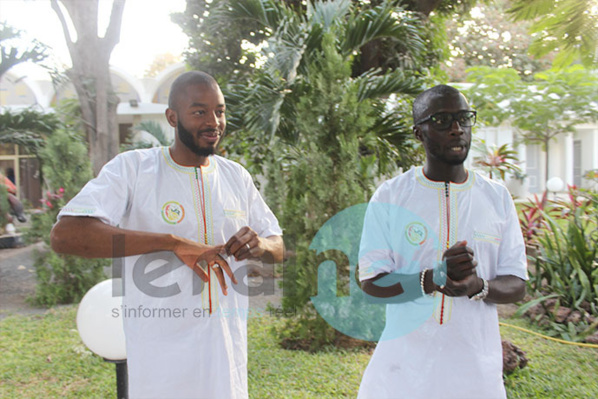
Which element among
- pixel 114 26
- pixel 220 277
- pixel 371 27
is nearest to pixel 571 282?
pixel 371 27

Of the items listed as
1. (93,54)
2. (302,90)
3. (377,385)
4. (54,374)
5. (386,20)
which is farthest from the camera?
(93,54)

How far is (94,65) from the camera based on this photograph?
26.5ft

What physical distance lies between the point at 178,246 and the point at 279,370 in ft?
10.2

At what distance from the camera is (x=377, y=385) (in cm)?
203

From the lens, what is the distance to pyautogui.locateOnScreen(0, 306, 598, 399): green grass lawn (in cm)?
429

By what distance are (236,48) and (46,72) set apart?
4.27 meters

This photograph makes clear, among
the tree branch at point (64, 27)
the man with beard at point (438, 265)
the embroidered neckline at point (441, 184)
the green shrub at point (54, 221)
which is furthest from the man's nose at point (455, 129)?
the tree branch at point (64, 27)

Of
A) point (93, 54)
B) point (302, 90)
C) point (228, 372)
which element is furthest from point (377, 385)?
point (93, 54)

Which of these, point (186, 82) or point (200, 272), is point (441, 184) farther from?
point (186, 82)

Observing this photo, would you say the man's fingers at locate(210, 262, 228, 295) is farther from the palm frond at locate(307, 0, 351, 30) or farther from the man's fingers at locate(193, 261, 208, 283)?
the palm frond at locate(307, 0, 351, 30)

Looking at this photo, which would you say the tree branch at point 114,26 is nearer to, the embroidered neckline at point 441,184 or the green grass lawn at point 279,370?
the green grass lawn at point 279,370

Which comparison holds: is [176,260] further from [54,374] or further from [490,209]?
[54,374]

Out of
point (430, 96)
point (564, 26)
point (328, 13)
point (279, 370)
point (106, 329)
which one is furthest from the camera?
point (328, 13)

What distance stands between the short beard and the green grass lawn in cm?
265
